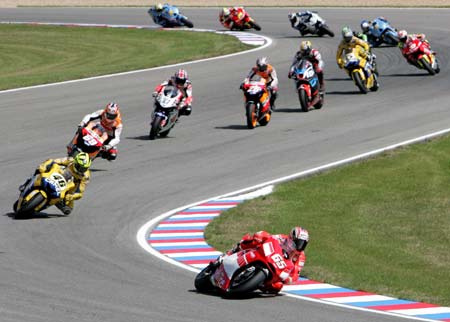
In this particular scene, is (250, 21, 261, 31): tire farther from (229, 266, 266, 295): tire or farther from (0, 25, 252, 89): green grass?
(229, 266, 266, 295): tire

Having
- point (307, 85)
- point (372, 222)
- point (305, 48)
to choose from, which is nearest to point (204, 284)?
point (372, 222)

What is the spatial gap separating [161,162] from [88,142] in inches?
98.4

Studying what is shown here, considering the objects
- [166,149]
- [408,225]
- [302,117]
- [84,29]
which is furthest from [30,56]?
[408,225]

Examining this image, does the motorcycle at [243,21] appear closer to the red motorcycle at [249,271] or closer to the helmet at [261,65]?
the helmet at [261,65]

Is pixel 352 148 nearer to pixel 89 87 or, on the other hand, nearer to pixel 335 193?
pixel 335 193

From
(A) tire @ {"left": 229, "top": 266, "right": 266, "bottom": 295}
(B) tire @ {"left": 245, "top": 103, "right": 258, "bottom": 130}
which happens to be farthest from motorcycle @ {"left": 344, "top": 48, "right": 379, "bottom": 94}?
(A) tire @ {"left": 229, "top": 266, "right": 266, "bottom": 295}

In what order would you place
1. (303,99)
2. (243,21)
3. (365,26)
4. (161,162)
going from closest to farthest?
(161,162) → (303,99) → (365,26) → (243,21)

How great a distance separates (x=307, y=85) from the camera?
32438 millimetres

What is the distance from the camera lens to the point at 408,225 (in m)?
20.4

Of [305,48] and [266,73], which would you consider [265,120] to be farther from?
[305,48]

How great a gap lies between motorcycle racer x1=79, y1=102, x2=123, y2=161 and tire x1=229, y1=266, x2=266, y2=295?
10004 mm

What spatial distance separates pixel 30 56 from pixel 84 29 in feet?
28.1

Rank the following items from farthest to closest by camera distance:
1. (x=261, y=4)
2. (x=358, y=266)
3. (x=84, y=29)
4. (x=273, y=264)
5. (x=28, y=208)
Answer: (x=261, y=4)
(x=84, y=29)
(x=28, y=208)
(x=358, y=266)
(x=273, y=264)

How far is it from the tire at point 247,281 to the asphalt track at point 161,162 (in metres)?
0.16
